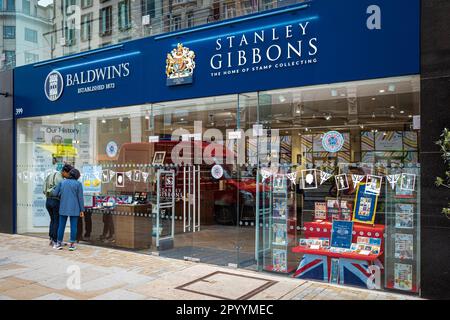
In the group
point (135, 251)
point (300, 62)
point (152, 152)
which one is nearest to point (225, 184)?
point (152, 152)

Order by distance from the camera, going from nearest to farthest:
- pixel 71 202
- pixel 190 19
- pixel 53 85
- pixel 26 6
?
pixel 190 19 → pixel 71 202 → pixel 53 85 → pixel 26 6

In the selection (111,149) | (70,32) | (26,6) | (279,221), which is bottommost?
(279,221)

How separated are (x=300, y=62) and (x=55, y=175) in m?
5.23

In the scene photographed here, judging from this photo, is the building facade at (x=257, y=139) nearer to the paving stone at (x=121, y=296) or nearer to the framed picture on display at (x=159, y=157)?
the framed picture on display at (x=159, y=157)

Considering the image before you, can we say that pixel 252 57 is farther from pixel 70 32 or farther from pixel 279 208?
pixel 70 32

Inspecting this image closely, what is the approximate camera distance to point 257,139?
662cm

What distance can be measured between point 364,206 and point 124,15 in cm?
584

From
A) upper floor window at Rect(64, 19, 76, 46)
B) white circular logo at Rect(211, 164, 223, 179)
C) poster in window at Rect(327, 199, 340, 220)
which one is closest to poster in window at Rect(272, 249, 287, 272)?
poster in window at Rect(327, 199, 340, 220)

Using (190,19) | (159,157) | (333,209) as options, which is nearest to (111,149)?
(159,157)

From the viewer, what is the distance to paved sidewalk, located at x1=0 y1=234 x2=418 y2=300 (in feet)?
16.8

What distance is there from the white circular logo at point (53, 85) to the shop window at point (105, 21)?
1396 mm

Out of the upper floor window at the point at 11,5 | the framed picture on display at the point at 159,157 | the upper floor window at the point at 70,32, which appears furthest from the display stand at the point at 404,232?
the upper floor window at the point at 11,5

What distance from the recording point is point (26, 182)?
9961 mm

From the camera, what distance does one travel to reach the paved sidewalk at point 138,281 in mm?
5133
